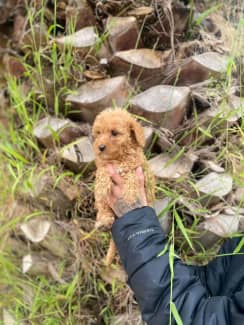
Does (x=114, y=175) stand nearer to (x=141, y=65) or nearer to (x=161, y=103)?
(x=161, y=103)

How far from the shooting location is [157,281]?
0.80 meters

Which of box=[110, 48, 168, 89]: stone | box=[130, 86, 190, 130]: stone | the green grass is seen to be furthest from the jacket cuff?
box=[110, 48, 168, 89]: stone

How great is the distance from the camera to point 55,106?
1.24m

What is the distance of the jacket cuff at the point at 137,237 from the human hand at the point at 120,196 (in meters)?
0.02

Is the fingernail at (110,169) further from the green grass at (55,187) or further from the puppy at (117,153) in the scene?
the green grass at (55,187)

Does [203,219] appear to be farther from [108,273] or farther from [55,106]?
[55,106]

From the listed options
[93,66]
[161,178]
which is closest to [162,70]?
[93,66]

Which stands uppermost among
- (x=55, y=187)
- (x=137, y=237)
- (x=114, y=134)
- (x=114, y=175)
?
(x=114, y=134)

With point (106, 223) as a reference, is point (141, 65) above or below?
above

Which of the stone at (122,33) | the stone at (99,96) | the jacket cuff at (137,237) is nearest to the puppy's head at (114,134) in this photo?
the jacket cuff at (137,237)

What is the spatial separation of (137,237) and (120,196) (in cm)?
11

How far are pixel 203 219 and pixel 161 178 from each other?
0.20 m

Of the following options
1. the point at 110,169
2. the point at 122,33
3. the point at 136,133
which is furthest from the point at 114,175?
the point at 122,33

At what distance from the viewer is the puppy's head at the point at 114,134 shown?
0.85m
